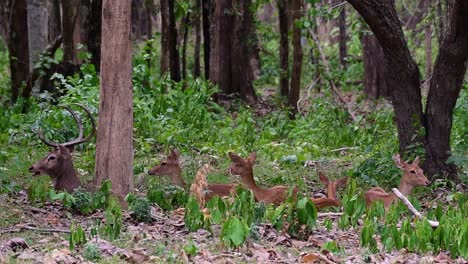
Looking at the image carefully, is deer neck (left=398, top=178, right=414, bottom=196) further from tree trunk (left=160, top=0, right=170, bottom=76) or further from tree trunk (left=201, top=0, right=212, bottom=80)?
tree trunk (left=201, top=0, right=212, bottom=80)

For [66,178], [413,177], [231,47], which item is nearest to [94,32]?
[231,47]

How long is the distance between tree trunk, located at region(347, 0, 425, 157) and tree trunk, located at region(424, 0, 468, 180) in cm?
15

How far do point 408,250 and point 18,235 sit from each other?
3.22m

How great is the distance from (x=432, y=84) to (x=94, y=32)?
7176 mm

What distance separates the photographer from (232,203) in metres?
7.41

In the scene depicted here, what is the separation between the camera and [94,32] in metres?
15.7

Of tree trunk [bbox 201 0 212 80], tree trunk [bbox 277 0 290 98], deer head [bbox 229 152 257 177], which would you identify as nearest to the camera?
deer head [bbox 229 152 257 177]

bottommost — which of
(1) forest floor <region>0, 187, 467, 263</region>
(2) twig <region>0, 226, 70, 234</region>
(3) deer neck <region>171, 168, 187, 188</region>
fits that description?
(1) forest floor <region>0, 187, 467, 263</region>

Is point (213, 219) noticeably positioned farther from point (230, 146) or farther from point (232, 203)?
point (230, 146)

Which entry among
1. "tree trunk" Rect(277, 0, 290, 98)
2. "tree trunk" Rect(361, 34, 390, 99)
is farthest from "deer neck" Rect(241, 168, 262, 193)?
"tree trunk" Rect(361, 34, 390, 99)

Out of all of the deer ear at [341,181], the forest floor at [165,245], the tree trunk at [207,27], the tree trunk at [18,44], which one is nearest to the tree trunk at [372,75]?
the tree trunk at [207,27]

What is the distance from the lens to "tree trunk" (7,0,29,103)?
16.4 metres

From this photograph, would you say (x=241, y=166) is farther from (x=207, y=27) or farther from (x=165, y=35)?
(x=207, y=27)

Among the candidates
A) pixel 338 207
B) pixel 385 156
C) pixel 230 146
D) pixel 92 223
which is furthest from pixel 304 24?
pixel 92 223
